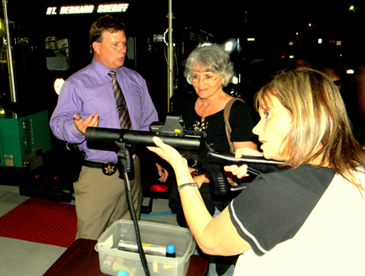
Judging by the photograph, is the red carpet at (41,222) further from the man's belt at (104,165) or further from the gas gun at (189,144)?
the gas gun at (189,144)

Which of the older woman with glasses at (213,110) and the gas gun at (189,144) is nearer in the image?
the gas gun at (189,144)

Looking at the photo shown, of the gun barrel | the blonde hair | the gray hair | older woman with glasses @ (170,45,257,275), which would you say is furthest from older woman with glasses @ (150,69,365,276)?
the gray hair

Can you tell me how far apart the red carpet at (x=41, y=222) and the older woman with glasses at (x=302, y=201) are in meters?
2.70

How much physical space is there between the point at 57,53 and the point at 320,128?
12.1 feet

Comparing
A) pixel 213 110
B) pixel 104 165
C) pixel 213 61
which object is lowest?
pixel 104 165

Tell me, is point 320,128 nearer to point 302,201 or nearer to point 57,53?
point 302,201

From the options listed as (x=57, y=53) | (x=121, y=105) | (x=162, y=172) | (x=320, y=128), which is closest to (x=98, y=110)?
(x=121, y=105)

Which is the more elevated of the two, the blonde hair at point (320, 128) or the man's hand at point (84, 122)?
the blonde hair at point (320, 128)

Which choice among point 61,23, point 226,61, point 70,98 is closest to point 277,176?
point 226,61

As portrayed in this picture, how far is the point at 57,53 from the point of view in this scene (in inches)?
148

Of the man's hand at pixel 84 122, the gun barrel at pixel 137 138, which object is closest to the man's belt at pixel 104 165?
the man's hand at pixel 84 122

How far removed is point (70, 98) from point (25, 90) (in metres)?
2.20

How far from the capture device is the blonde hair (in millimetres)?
944

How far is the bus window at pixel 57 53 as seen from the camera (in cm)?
370
